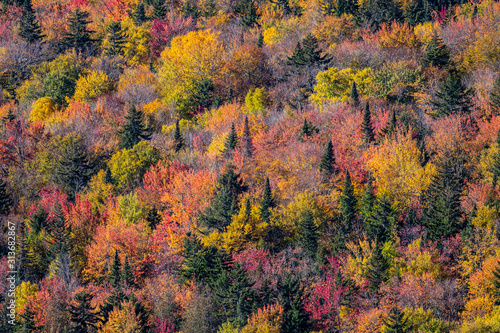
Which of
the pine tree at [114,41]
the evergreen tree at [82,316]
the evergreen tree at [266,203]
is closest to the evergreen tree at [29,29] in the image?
the pine tree at [114,41]

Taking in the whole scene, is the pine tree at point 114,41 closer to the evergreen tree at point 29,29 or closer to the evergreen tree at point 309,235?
the evergreen tree at point 29,29

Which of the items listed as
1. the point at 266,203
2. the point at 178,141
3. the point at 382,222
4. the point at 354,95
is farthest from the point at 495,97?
the point at 178,141

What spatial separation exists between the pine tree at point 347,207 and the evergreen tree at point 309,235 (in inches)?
128

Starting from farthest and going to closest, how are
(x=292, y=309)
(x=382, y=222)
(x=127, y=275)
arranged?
(x=382, y=222) < (x=127, y=275) < (x=292, y=309)

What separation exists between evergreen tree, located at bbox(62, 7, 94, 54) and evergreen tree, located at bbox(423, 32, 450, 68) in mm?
52380

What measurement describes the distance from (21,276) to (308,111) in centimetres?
4129

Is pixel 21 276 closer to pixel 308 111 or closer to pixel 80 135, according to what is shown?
pixel 80 135

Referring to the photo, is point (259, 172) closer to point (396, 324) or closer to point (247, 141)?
point (247, 141)

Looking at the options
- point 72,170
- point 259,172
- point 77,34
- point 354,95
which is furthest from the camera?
point 77,34

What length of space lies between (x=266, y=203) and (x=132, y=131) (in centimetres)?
2465

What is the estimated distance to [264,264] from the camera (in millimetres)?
78875

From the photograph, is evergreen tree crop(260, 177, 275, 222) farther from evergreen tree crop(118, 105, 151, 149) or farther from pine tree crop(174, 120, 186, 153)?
evergreen tree crop(118, 105, 151, 149)

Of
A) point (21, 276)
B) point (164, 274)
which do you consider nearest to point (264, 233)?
point (164, 274)

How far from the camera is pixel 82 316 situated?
72438 millimetres
